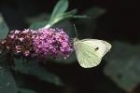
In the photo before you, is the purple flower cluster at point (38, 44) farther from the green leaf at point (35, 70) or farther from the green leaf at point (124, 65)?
the green leaf at point (124, 65)

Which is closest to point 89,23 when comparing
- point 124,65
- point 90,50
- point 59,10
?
point 124,65

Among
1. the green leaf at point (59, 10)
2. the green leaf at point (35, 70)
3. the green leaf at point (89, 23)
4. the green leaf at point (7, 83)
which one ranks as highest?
the green leaf at point (89, 23)

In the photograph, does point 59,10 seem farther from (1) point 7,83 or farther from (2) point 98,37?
(2) point 98,37

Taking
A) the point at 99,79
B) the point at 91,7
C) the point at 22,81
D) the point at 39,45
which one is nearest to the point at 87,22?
the point at 91,7

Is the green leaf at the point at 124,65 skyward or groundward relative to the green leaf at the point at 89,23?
groundward

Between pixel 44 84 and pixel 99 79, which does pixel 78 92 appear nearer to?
pixel 99 79

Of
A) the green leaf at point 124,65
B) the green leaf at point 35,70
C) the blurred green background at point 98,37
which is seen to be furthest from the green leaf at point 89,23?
the green leaf at point 35,70

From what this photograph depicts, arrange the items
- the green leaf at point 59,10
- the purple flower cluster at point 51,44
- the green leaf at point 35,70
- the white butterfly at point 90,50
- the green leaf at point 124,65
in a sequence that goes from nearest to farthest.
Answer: the purple flower cluster at point 51,44 → the white butterfly at point 90,50 → the green leaf at point 35,70 → the green leaf at point 59,10 → the green leaf at point 124,65
